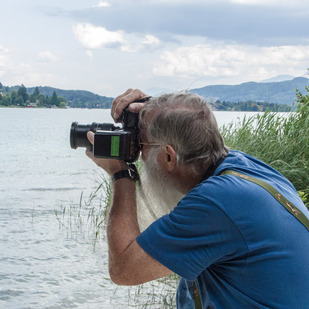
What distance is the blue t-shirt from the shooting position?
59.3 inches

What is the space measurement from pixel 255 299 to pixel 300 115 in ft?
16.2

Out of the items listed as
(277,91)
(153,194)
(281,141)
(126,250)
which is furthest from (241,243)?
(277,91)

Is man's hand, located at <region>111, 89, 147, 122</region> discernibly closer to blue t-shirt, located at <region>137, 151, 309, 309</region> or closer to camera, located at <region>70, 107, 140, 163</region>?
camera, located at <region>70, 107, 140, 163</region>

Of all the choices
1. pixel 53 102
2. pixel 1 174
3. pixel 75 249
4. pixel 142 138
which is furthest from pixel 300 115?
pixel 53 102

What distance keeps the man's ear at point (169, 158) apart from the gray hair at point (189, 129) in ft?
0.05

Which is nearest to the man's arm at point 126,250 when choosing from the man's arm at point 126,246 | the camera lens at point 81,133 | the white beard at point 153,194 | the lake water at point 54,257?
the man's arm at point 126,246

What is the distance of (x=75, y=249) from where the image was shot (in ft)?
26.7

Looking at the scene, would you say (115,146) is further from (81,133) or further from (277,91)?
(277,91)

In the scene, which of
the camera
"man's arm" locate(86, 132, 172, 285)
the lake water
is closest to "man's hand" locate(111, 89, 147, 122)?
the camera

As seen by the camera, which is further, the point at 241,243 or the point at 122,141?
the point at 122,141

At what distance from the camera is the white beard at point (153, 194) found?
1866 mm

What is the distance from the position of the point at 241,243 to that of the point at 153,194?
0.55 m

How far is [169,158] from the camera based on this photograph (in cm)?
179

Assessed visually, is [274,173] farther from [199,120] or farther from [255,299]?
[255,299]
